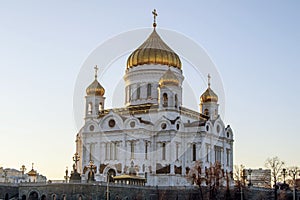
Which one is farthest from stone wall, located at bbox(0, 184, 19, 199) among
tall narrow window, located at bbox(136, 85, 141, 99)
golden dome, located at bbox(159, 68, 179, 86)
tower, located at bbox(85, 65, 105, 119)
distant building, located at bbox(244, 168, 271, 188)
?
distant building, located at bbox(244, 168, 271, 188)

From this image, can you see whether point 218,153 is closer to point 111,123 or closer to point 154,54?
point 111,123

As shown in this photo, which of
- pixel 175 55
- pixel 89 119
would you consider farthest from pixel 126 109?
pixel 175 55

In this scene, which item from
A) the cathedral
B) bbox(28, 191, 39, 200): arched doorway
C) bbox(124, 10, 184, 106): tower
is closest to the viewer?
bbox(28, 191, 39, 200): arched doorway

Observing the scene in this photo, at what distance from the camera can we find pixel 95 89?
230ft

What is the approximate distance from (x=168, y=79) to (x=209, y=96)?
9525 mm

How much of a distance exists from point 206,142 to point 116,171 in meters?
12.2

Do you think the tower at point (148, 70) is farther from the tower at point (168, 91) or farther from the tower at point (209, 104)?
the tower at point (209, 104)

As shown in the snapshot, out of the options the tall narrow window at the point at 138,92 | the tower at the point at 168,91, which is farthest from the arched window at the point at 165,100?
the tall narrow window at the point at 138,92

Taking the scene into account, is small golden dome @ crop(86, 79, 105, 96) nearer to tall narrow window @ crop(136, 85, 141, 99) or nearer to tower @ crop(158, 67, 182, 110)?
tall narrow window @ crop(136, 85, 141, 99)

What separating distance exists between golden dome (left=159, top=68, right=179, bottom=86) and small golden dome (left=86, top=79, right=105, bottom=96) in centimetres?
917

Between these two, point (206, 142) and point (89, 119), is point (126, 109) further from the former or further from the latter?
point (206, 142)

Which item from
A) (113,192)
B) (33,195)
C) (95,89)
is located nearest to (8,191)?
(33,195)

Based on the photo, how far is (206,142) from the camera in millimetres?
65062

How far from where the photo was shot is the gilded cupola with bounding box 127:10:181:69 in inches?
2749
